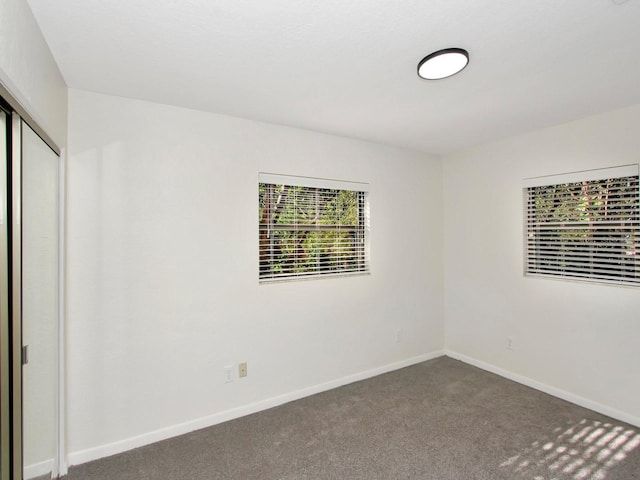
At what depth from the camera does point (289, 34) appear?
1623mm

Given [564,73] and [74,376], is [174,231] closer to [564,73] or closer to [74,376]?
[74,376]

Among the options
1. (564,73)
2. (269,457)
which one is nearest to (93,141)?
(269,457)

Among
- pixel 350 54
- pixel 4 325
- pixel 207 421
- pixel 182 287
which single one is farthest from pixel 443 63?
pixel 207 421

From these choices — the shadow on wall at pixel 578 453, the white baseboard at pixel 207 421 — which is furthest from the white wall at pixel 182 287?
the shadow on wall at pixel 578 453

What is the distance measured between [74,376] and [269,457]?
54.6 inches

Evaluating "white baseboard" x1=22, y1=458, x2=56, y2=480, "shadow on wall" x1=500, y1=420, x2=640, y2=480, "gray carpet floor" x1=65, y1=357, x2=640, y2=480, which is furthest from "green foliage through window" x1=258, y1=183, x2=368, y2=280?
"shadow on wall" x1=500, y1=420, x2=640, y2=480

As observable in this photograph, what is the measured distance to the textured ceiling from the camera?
1459 millimetres

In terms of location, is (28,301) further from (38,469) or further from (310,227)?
(310,227)

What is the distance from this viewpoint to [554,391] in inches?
118

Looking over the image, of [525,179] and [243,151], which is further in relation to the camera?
[525,179]

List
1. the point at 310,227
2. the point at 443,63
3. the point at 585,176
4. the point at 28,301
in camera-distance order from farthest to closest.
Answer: the point at 310,227
the point at 585,176
the point at 443,63
the point at 28,301

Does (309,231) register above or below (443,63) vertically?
below

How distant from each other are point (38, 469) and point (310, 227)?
2364 millimetres

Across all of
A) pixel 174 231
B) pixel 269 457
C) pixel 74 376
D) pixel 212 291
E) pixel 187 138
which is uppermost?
pixel 187 138
